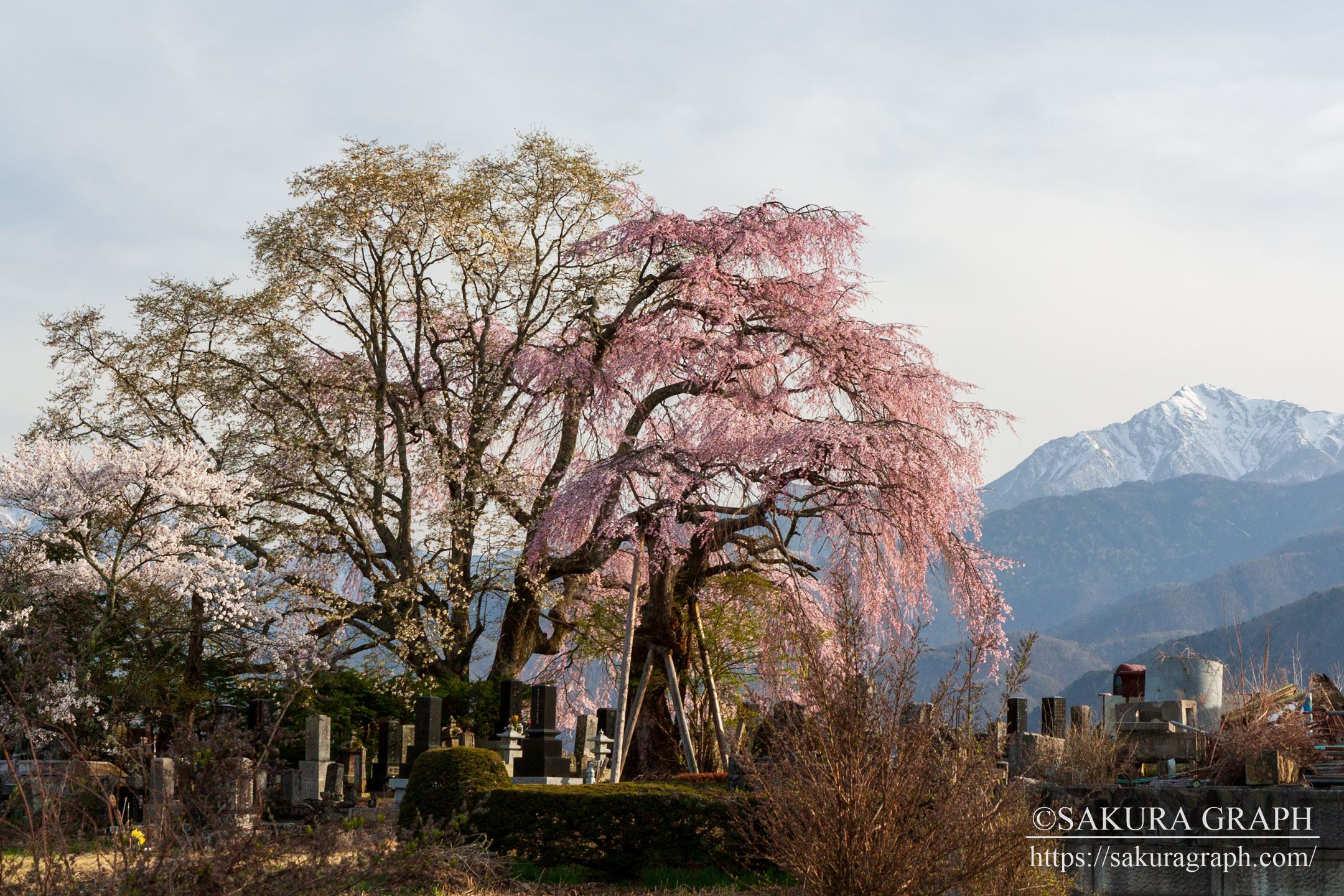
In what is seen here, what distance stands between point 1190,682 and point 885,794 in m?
8.16

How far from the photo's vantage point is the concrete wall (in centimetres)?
813

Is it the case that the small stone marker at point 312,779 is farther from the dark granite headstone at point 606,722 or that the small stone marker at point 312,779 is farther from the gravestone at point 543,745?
the dark granite headstone at point 606,722

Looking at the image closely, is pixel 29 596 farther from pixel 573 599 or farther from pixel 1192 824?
pixel 1192 824

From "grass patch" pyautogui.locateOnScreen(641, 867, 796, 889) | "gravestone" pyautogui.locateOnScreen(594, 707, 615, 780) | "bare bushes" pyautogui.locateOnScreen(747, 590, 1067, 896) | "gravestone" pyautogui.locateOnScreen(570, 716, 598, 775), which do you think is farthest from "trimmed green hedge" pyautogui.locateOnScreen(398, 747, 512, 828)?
"gravestone" pyautogui.locateOnScreen(594, 707, 615, 780)

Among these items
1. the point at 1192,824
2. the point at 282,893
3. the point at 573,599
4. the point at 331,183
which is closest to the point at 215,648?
the point at 573,599

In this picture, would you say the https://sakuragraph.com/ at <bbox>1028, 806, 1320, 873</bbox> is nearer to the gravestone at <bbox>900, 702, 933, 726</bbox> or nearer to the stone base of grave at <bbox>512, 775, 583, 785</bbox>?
the gravestone at <bbox>900, 702, 933, 726</bbox>

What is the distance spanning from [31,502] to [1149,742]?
47.6 feet

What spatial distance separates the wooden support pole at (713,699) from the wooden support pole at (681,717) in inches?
16.9

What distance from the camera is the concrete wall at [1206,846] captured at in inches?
320

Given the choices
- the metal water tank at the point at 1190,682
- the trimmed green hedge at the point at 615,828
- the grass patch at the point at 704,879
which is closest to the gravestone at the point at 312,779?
the trimmed green hedge at the point at 615,828

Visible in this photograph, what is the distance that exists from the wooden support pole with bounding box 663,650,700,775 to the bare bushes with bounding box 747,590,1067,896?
8182mm

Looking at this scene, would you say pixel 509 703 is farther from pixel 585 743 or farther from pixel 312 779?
pixel 312 779

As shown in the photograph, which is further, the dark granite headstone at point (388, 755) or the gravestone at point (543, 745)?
the dark granite headstone at point (388, 755)

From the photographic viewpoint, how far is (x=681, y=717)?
1574 cm
